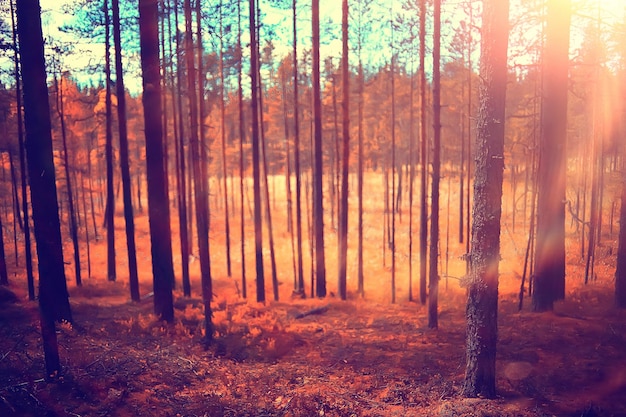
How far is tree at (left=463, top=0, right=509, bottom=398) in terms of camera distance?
21.8 ft

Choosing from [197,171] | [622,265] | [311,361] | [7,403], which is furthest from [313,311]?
[7,403]

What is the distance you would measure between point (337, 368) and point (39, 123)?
822cm

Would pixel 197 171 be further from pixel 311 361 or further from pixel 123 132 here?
pixel 123 132

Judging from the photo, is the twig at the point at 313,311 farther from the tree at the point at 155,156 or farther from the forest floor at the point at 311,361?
the tree at the point at 155,156

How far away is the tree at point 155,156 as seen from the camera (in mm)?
11523

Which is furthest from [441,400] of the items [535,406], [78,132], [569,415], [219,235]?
[78,132]

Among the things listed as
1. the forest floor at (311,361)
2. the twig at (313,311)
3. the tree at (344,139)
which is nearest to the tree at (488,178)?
the forest floor at (311,361)

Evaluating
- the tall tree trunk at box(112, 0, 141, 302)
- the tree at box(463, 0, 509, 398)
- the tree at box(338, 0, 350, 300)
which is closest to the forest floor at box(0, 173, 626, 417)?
the tree at box(463, 0, 509, 398)

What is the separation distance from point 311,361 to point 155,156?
7.06 meters

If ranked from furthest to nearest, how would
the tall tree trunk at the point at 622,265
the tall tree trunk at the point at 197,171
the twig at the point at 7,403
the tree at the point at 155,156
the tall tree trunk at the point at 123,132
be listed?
the tall tree trunk at the point at 123,132, the tall tree trunk at the point at 622,265, the tree at the point at 155,156, the tall tree trunk at the point at 197,171, the twig at the point at 7,403

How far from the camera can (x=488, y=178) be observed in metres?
6.68

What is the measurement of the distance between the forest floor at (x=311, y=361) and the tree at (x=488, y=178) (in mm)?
1381

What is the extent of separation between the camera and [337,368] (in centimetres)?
980

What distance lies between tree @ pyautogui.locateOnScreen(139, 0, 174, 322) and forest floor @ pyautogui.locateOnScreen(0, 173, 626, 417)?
1065 millimetres
